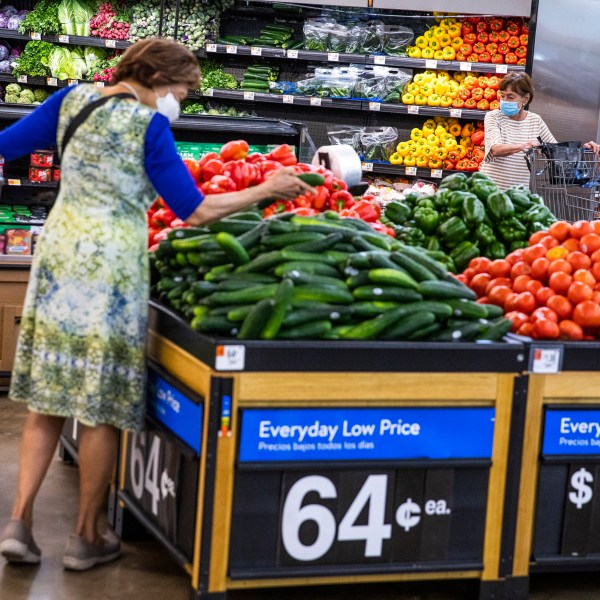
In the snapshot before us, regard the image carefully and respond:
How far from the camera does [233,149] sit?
170 inches

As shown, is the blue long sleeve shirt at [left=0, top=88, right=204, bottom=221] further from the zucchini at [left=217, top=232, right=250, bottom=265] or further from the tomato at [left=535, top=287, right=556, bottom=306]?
the tomato at [left=535, top=287, right=556, bottom=306]

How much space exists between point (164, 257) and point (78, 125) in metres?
0.54

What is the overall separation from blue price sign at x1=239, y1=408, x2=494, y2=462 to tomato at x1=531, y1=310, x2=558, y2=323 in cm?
35

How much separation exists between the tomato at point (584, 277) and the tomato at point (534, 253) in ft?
0.61

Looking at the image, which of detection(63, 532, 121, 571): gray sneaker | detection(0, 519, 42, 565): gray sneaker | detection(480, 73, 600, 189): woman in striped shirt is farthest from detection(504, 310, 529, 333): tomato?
detection(480, 73, 600, 189): woman in striped shirt

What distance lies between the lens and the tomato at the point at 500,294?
3.61 metres

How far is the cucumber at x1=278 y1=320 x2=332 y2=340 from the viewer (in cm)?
311

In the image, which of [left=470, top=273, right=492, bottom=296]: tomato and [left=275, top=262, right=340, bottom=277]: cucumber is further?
[left=470, top=273, right=492, bottom=296]: tomato

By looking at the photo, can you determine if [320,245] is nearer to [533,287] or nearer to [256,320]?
[256,320]

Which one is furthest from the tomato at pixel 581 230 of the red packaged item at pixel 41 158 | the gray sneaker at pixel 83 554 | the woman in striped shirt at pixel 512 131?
the red packaged item at pixel 41 158

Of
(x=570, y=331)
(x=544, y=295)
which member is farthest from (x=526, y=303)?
(x=570, y=331)

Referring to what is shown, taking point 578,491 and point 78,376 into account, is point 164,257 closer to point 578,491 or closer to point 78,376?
point 78,376

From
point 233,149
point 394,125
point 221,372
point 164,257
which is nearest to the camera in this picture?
point 221,372

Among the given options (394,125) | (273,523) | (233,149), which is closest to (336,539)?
(273,523)
